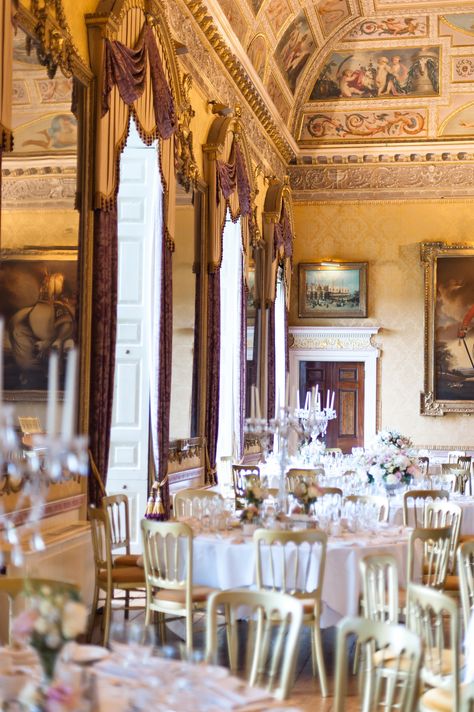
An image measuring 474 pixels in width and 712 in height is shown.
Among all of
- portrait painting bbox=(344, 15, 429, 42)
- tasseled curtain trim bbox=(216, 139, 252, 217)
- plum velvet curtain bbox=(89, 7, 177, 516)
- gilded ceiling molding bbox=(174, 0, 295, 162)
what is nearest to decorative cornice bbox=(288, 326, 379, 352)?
gilded ceiling molding bbox=(174, 0, 295, 162)

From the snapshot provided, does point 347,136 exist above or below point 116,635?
above

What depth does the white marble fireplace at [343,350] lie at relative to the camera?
18469 mm

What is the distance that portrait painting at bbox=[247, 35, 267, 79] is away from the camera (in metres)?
14.4

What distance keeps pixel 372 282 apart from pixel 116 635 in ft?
53.4

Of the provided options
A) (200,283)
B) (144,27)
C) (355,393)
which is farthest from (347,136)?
(144,27)

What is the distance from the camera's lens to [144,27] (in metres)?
9.00

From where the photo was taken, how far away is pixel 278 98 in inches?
681

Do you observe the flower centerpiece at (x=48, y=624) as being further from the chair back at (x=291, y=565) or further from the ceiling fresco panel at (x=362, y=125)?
the ceiling fresco panel at (x=362, y=125)

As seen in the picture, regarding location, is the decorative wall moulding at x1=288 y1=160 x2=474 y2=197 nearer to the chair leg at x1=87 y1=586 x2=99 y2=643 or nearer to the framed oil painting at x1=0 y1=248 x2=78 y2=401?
the framed oil painting at x1=0 y1=248 x2=78 y2=401

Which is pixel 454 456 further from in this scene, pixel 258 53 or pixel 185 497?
pixel 185 497

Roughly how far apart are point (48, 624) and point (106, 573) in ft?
15.7

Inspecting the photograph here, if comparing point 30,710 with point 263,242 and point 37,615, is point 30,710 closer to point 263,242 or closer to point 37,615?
point 37,615

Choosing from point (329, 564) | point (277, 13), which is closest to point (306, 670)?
point (329, 564)

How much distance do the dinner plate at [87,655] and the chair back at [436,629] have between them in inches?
51.6
